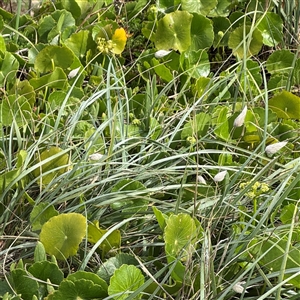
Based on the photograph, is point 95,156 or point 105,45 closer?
point 95,156

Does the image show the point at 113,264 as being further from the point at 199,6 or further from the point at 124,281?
the point at 199,6

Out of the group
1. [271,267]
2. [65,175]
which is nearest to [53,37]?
[65,175]

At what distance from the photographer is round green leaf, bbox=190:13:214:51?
210 centimetres

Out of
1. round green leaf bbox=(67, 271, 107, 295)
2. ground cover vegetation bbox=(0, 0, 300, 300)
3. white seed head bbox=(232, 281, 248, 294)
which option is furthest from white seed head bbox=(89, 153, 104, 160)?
white seed head bbox=(232, 281, 248, 294)

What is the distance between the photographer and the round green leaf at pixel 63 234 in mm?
1250

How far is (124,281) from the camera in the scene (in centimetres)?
119

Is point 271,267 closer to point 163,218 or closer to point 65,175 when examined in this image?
point 163,218

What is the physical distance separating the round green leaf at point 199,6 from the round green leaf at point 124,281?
1310mm

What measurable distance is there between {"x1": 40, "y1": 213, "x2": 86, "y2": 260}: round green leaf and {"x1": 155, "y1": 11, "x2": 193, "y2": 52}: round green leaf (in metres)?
0.97

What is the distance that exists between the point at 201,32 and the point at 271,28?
0.30 metres

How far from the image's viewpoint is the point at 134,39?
2322 mm

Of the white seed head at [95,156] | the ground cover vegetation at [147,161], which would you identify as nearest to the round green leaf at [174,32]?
the ground cover vegetation at [147,161]

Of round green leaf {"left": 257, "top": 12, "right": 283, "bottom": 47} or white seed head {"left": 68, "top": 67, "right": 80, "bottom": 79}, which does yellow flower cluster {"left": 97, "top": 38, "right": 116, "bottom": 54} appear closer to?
white seed head {"left": 68, "top": 67, "right": 80, "bottom": 79}

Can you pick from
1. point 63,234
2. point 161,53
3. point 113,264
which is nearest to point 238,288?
point 113,264
